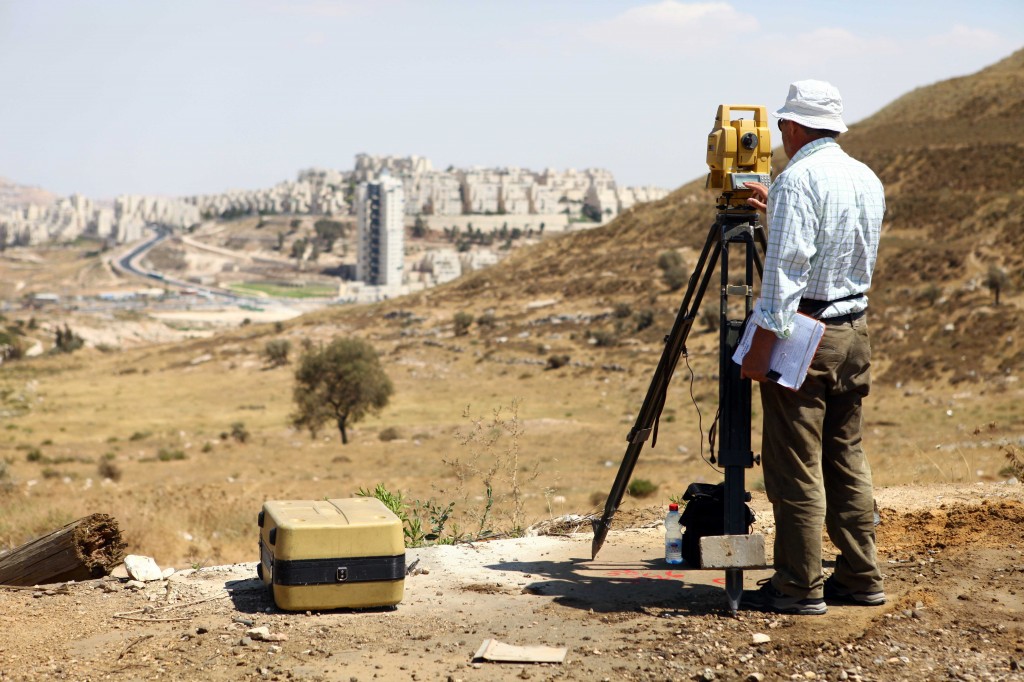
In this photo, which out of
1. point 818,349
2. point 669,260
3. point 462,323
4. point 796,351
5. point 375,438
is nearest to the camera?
point 796,351

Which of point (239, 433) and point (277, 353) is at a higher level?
point (277, 353)

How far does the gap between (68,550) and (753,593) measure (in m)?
3.97

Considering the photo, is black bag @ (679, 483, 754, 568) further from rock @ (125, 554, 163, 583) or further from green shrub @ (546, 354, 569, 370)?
green shrub @ (546, 354, 569, 370)

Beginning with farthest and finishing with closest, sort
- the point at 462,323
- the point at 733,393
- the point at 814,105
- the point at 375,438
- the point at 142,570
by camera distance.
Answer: the point at 462,323 → the point at 375,438 → the point at 142,570 → the point at 733,393 → the point at 814,105

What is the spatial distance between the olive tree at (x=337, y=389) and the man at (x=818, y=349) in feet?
99.4

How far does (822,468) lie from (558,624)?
1.50m

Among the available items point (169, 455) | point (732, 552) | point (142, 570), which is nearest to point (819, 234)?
point (732, 552)

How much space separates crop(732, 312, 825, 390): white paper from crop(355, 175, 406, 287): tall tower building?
172 metres

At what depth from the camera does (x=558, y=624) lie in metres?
4.88

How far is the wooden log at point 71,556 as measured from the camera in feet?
19.6

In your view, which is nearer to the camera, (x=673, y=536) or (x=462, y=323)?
(x=673, y=536)

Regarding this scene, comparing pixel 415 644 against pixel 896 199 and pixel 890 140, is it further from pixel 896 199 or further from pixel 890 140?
pixel 890 140

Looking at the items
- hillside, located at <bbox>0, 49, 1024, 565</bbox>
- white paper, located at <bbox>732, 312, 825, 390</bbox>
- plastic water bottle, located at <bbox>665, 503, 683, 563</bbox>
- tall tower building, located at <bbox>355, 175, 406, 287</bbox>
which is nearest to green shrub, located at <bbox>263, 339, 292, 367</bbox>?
hillside, located at <bbox>0, 49, 1024, 565</bbox>

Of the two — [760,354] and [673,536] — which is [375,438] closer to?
[673,536]
